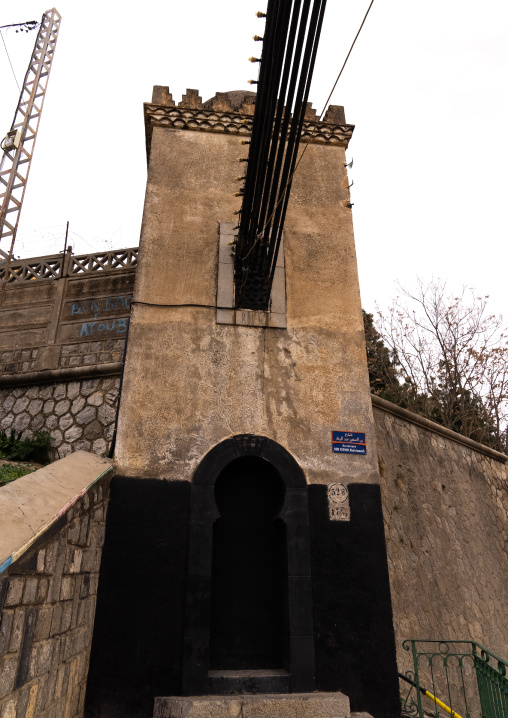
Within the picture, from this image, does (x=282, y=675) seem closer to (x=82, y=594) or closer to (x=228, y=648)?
(x=228, y=648)

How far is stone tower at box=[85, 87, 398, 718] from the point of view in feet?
15.2

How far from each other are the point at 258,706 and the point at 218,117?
7225 mm

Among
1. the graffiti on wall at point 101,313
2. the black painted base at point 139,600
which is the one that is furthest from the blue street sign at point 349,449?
the graffiti on wall at point 101,313

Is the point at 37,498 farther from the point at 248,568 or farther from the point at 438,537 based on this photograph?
the point at 438,537

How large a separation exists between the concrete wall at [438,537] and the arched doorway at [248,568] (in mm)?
2800

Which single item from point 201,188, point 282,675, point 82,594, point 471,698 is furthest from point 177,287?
point 471,698

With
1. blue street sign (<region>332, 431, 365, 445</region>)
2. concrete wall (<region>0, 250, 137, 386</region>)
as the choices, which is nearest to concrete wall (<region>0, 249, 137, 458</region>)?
concrete wall (<region>0, 250, 137, 386</region>)

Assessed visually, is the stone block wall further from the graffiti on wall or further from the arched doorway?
the arched doorway

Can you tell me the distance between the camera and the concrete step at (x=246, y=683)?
177 inches

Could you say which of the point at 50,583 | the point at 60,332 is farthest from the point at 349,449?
the point at 60,332

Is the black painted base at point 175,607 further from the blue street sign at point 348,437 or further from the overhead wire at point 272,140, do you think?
the overhead wire at point 272,140

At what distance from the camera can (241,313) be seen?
6043 millimetres

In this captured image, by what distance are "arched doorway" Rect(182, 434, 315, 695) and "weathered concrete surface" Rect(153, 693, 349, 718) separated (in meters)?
0.18

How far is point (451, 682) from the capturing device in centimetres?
759
